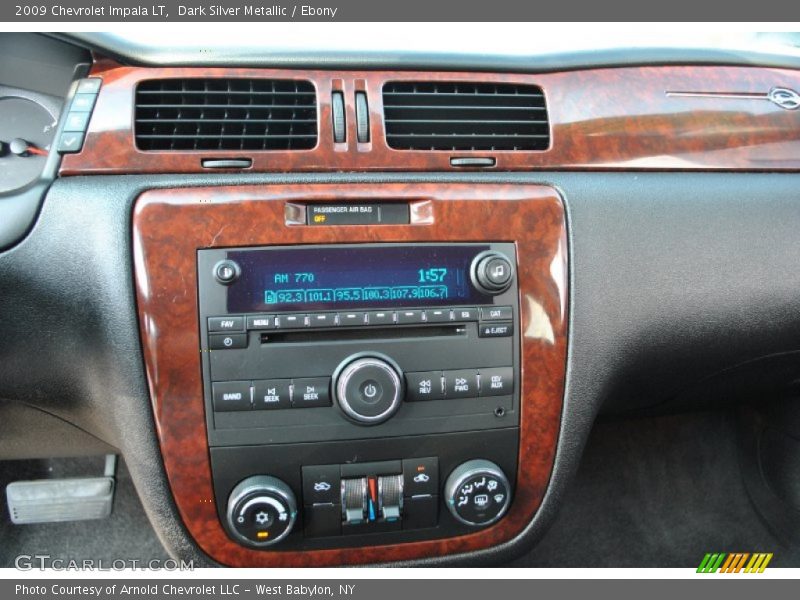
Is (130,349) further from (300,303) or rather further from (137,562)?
(137,562)

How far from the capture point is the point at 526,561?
1951mm

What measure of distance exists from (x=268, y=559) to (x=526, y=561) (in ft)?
3.17

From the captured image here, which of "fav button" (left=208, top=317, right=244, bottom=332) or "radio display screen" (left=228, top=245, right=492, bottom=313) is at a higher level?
"radio display screen" (left=228, top=245, right=492, bottom=313)

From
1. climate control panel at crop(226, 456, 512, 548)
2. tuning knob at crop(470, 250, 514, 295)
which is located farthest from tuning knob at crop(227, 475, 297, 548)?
tuning knob at crop(470, 250, 514, 295)

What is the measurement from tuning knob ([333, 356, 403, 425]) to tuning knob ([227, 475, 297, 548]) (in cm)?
20

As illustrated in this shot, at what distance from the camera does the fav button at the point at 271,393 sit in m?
1.19

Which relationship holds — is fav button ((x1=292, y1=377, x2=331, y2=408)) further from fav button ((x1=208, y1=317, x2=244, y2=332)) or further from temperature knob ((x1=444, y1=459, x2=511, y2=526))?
temperature knob ((x1=444, y1=459, x2=511, y2=526))

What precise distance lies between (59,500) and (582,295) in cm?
145

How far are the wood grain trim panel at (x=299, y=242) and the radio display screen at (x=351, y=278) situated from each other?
3cm

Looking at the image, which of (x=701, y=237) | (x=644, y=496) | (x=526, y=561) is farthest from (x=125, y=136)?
(x=644, y=496)

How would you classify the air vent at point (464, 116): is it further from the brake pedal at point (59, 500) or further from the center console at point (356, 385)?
the brake pedal at point (59, 500)

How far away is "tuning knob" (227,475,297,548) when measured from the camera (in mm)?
1191

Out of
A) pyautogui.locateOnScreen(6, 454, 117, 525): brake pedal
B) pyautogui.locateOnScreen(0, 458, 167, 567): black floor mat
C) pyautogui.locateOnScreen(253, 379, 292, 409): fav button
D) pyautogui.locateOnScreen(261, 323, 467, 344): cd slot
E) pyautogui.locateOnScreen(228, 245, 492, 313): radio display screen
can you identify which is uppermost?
pyautogui.locateOnScreen(228, 245, 492, 313): radio display screen

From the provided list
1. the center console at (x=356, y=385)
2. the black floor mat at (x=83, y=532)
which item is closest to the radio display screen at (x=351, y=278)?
the center console at (x=356, y=385)
